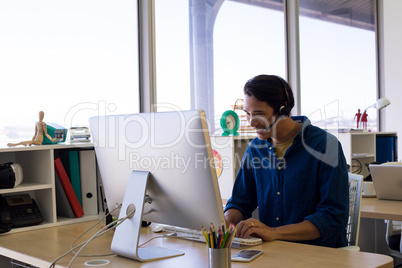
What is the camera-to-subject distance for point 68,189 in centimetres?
232

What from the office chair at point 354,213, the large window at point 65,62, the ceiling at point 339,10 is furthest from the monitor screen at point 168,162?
the ceiling at point 339,10

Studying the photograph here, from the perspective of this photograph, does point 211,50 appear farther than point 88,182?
Yes

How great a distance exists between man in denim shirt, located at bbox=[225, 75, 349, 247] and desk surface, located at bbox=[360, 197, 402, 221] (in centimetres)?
66

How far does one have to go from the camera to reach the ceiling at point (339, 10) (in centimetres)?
452

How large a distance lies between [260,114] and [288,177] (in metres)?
0.29

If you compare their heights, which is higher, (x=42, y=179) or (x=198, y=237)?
(x=42, y=179)

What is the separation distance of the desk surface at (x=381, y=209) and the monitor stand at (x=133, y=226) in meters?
1.31

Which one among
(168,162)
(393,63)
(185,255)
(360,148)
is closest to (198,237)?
(185,255)

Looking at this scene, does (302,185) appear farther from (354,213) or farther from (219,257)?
(219,257)

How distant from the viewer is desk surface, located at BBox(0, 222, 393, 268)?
1453mm

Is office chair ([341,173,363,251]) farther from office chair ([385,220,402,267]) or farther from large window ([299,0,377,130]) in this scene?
large window ([299,0,377,130])

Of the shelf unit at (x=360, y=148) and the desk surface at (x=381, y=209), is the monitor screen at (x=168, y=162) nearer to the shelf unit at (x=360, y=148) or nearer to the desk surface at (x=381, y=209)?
the desk surface at (x=381, y=209)

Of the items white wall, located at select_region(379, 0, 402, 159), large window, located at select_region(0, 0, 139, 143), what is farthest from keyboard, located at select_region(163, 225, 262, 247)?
white wall, located at select_region(379, 0, 402, 159)

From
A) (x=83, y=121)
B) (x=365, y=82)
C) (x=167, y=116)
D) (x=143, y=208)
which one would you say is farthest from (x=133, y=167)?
(x=365, y=82)
